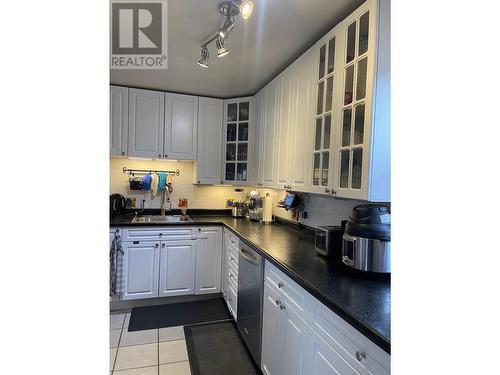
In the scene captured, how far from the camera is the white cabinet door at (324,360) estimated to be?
43.9 inches

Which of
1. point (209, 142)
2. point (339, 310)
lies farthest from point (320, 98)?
point (209, 142)

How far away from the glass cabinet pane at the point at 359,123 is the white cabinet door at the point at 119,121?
263cm

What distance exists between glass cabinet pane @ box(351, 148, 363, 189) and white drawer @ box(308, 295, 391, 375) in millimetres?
654

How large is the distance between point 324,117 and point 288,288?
1.13m

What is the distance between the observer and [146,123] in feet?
11.0

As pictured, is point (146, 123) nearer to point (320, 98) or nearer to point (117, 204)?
point (117, 204)

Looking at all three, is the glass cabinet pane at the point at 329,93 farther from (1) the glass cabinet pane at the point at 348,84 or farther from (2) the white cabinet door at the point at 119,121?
(2) the white cabinet door at the point at 119,121

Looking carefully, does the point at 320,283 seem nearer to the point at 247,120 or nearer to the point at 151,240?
the point at 151,240

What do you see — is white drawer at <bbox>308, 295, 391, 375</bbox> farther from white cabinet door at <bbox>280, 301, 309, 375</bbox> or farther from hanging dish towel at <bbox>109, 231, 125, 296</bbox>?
hanging dish towel at <bbox>109, 231, 125, 296</bbox>

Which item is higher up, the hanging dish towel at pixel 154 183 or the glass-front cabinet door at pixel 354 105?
the glass-front cabinet door at pixel 354 105

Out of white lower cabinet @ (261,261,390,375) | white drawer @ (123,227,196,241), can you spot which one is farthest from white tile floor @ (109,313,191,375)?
white drawer @ (123,227,196,241)

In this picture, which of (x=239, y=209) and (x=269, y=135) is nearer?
(x=269, y=135)

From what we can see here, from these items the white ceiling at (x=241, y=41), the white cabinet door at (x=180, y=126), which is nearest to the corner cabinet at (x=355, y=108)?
the white ceiling at (x=241, y=41)
